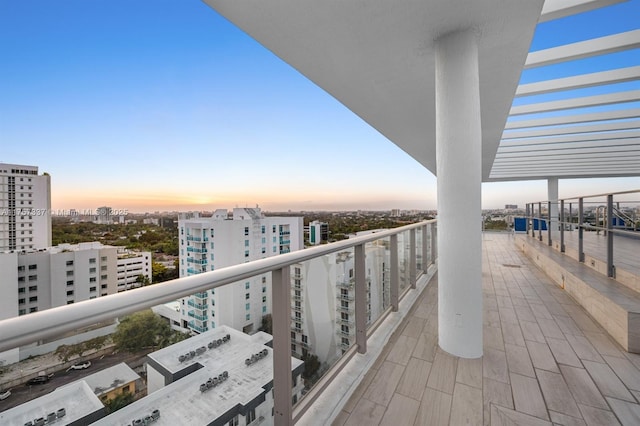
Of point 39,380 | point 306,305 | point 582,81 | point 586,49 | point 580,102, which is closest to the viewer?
point 39,380

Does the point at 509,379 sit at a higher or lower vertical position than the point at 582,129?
lower

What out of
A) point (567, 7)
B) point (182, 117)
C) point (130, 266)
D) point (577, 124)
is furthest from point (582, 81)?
point (182, 117)

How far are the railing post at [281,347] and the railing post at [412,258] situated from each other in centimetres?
291

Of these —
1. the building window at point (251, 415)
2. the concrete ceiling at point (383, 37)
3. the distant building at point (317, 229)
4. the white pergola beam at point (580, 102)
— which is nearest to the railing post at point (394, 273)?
the distant building at point (317, 229)

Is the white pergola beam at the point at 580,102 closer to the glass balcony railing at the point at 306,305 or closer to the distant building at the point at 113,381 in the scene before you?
the glass balcony railing at the point at 306,305

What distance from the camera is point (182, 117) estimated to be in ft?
43.3

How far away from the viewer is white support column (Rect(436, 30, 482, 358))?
2.27 m

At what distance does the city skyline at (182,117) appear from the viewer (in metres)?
6.72

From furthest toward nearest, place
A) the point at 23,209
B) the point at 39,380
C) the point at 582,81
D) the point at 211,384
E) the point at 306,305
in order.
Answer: the point at 23,209 → the point at 582,81 → the point at 306,305 → the point at 211,384 → the point at 39,380

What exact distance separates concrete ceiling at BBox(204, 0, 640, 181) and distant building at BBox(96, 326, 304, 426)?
7.71 ft

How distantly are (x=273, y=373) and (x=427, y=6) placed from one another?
2654 mm

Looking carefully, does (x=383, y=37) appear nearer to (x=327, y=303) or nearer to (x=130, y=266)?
(x=327, y=303)

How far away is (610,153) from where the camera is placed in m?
8.52

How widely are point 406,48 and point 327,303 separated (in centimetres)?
244
